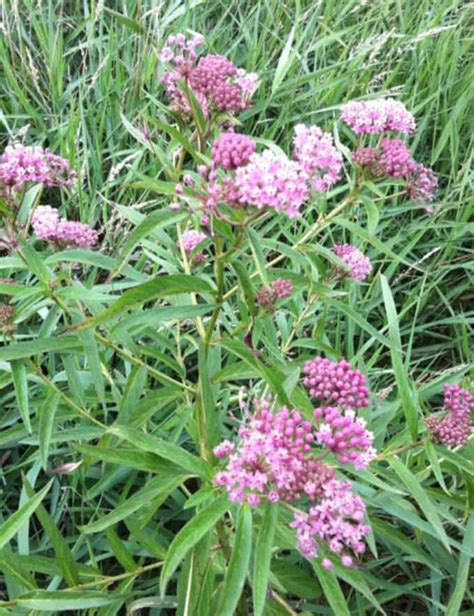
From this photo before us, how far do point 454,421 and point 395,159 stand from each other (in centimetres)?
64

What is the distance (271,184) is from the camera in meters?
1.44

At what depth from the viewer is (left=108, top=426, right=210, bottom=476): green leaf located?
5.21 ft

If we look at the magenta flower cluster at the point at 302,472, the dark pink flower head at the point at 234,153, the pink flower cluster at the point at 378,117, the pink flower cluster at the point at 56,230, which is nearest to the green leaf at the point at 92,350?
the pink flower cluster at the point at 56,230

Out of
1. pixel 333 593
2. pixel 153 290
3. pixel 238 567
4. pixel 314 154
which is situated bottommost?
pixel 333 593

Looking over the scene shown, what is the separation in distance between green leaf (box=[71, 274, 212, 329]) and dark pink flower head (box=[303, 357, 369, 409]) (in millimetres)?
325

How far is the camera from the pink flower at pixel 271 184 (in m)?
1.43

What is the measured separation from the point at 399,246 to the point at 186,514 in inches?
60.6

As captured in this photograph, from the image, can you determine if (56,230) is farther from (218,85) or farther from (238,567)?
(238,567)

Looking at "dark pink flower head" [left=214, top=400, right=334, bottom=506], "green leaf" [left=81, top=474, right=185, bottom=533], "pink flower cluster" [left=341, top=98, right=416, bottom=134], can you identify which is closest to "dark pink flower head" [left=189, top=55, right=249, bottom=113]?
"pink flower cluster" [left=341, top=98, right=416, bottom=134]

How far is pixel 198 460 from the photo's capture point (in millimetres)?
1617

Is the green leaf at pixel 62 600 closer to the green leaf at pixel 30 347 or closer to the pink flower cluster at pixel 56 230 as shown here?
the green leaf at pixel 30 347

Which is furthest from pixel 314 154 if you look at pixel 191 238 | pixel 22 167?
pixel 22 167

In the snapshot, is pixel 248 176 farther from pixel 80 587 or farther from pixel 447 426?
pixel 80 587

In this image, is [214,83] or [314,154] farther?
[214,83]
